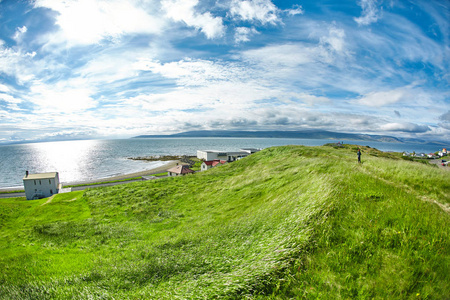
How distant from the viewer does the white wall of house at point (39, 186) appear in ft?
163

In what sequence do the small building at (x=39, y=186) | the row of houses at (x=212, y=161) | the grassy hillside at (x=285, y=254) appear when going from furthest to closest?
the row of houses at (x=212, y=161), the small building at (x=39, y=186), the grassy hillside at (x=285, y=254)

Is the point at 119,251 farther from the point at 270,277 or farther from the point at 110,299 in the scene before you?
the point at 270,277

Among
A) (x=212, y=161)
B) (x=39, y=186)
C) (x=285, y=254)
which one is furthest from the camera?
(x=212, y=161)

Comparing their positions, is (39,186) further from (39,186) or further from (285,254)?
(285,254)

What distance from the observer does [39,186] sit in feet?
165

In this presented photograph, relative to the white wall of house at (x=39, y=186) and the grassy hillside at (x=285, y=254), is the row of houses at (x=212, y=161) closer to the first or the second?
the white wall of house at (x=39, y=186)

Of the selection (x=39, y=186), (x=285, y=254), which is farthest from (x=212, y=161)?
(x=285, y=254)

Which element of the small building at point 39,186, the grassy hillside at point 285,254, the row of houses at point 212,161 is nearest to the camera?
the grassy hillside at point 285,254

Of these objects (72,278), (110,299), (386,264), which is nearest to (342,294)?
(386,264)

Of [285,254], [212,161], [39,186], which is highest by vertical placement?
[285,254]

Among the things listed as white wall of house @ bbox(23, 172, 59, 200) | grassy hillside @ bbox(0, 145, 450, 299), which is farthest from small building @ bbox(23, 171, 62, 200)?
grassy hillside @ bbox(0, 145, 450, 299)

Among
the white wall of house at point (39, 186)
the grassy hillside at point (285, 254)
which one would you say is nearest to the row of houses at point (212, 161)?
the white wall of house at point (39, 186)

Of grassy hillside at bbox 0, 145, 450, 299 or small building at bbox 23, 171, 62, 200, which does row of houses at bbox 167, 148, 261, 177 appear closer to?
small building at bbox 23, 171, 62, 200

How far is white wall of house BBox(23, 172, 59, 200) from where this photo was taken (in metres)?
49.6
